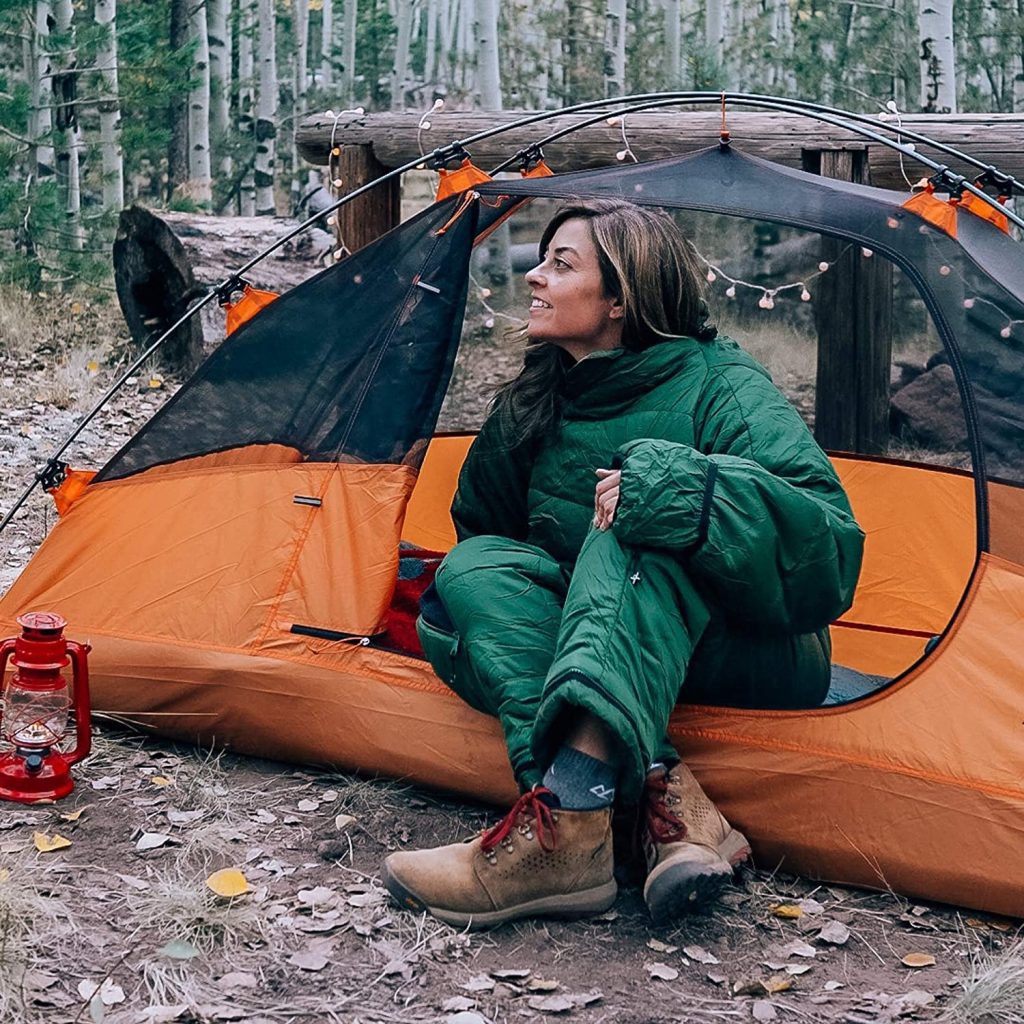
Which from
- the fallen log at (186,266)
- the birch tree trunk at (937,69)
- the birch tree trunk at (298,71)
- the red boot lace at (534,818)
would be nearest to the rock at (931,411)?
the fallen log at (186,266)

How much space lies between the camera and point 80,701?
3033mm

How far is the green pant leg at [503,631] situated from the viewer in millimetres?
2627

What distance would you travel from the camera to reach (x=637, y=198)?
308 centimetres

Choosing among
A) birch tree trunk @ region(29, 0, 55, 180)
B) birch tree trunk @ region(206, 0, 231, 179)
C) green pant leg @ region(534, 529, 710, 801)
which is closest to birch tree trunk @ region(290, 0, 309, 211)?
birch tree trunk @ region(206, 0, 231, 179)

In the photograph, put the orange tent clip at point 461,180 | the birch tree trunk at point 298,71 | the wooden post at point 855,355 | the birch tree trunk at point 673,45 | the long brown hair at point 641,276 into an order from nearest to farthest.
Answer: the long brown hair at point 641,276, the orange tent clip at point 461,180, the wooden post at point 855,355, the birch tree trunk at point 673,45, the birch tree trunk at point 298,71

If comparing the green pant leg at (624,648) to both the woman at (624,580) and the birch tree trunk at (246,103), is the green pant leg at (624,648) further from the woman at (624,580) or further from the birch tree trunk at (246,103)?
the birch tree trunk at (246,103)

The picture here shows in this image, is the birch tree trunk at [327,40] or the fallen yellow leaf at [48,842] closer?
the fallen yellow leaf at [48,842]

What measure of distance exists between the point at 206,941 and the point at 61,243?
8.27 meters

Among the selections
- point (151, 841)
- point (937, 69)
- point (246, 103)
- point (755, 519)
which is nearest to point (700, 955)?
point (755, 519)

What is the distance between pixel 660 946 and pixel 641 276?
132 cm

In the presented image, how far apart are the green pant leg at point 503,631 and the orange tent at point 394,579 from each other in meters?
0.20

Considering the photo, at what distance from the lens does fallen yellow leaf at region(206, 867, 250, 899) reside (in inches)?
102

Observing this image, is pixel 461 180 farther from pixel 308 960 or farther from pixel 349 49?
pixel 349 49

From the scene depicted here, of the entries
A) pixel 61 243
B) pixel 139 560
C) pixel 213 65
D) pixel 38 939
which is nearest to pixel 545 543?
pixel 139 560
